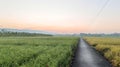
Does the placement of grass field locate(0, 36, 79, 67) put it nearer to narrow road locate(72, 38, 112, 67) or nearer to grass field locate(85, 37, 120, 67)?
narrow road locate(72, 38, 112, 67)

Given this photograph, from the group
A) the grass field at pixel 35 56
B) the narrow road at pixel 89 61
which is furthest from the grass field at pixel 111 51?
the grass field at pixel 35 56

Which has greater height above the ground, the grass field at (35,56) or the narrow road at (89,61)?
the grass field at (35,56)

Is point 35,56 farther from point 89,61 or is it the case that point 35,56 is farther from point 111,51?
point 111,51

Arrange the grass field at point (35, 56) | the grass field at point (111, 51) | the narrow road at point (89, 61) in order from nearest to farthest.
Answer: the grass field at point (35, 56) < the narrow road at point (89, 61) < the grass field at point (111, 51)

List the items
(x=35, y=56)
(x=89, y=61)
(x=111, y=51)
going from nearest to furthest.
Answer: (x=35, y=56) < (x=89, y=61) < (x=111, y=51)

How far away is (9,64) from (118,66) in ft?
29.9

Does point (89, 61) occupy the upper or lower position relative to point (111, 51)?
lower

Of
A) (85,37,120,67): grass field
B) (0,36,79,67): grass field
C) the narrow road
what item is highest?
(0,36,79,67): grass field

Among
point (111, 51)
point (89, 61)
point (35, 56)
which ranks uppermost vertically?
point (35, 56)

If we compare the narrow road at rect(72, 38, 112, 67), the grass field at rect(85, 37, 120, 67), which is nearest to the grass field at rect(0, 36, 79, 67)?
the narrow road at rect(72, 38, 112, 67)

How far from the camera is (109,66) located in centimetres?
1841

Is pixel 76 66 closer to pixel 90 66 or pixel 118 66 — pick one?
pixel 90 66

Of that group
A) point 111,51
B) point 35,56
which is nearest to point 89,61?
point 35,56

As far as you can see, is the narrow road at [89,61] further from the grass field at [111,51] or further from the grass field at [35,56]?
the grass field at [35,56]
